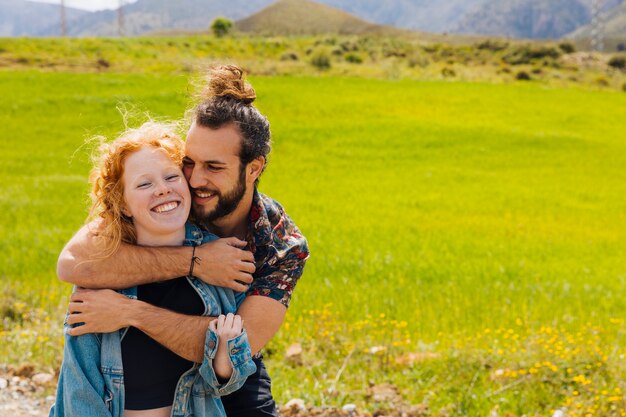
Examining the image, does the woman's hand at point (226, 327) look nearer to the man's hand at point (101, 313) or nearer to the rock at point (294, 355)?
the man's hand at point (101, 313)

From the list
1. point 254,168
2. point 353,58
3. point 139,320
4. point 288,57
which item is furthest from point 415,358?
point 288,57

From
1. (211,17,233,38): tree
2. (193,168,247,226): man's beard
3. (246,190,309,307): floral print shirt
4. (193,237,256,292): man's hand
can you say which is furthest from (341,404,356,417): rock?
(211,17,233,38): tree

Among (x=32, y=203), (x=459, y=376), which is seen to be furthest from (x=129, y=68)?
(x=459, y=376)

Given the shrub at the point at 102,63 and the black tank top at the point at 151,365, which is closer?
the black tank top at the point at 151,365

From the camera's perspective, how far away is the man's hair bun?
3.07 m

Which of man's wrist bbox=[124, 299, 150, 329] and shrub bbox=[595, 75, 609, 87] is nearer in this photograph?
man's wrist bbox=[124, 299, 150, 329]

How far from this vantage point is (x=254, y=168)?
325 centimetres

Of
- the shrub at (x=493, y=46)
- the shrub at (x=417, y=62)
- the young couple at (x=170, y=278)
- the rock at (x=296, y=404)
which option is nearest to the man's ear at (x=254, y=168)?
the young couple at (x=170, y=278)

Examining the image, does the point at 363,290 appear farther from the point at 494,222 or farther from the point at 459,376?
the point at 494,222

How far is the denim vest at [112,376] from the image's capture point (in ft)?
9.36

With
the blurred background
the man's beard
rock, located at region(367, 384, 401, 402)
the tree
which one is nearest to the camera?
the man's beard

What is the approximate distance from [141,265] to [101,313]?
24 cm

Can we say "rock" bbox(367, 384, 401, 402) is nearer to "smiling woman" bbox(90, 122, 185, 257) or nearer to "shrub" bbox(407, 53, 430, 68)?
"smiling woman" bbox(90, 122, 185, 257)

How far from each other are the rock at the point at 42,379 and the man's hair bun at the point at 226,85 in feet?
11.6
